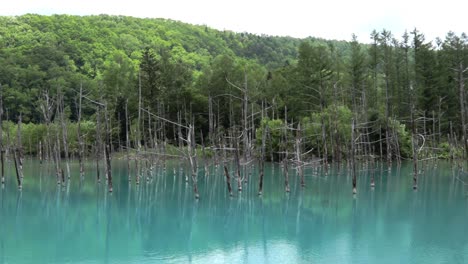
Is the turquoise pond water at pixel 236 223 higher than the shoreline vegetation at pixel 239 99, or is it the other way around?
the shoreline vegetation at pixel 239 99

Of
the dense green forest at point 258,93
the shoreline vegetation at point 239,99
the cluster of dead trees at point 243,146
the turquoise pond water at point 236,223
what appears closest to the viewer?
the turquoise pond water at point 236,223

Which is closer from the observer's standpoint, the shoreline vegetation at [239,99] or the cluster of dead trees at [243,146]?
the cluster of dead trees at [243,146]

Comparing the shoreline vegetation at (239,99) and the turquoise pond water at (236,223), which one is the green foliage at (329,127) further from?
the turquoise pond water at (236,223)

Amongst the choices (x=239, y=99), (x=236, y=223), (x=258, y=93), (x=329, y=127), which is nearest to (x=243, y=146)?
(x=329, y=127)

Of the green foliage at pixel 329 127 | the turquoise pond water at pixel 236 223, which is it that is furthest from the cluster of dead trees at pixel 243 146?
the turquoise pond water at pixel 236 223

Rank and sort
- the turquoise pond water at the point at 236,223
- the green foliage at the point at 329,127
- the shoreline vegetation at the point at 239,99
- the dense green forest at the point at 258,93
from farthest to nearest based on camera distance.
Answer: the dense green forest at the point at 258,93, the shoreline vegetation at the point at 239,99, the green foliage at the point at 329,127, the turquoise pond water at the point at 236,223

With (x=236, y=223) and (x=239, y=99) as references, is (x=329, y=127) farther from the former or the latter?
(x=236, y=223)

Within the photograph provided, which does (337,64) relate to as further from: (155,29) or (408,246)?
(155,29)

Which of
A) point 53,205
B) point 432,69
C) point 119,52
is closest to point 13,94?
point 119,52

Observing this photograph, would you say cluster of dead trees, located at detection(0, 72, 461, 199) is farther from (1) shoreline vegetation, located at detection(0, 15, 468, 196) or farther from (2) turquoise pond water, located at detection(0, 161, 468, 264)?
(2) turquoise pond water, located at detection(0, 161, 468, 264)

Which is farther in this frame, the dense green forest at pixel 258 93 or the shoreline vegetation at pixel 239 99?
the dense green forest at pixel 258 93

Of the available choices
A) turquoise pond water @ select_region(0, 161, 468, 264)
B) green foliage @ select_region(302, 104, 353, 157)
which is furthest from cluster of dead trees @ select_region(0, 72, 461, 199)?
turquoise pond water @ select_region(0, 161, 468, 264)

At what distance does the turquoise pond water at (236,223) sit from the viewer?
12.1 m

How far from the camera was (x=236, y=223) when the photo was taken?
53.0 ft
